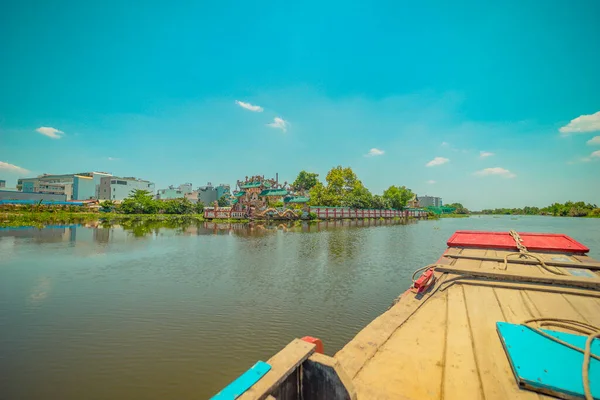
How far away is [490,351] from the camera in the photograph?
2.54m

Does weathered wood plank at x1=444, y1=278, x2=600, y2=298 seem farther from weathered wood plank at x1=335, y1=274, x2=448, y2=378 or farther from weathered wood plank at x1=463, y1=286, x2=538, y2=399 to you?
weathered wood plank at x1=335, y1=274, x2=448, y2=378

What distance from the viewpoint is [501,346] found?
2607 mm

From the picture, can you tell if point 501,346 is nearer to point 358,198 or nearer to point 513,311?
point 513,311

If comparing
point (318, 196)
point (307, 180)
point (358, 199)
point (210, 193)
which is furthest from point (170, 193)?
point (358, 199)

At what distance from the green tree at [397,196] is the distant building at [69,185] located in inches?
3404

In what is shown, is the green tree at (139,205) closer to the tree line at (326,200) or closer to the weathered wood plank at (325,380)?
the tree line at (326,200)

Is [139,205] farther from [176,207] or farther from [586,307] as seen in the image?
[586,307]

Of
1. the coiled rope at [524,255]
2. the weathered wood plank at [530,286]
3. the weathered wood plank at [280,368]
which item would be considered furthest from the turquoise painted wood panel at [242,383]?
the coiled rope at [524,255]

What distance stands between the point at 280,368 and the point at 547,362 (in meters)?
2.14

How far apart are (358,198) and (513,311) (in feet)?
183

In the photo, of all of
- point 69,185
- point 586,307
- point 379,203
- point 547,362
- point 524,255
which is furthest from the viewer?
point 69,185

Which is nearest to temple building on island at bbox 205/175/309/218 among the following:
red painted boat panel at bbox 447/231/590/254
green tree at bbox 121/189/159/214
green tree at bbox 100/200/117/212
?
green tree at bbox 121/189/159/214

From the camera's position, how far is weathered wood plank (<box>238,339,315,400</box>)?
4.90ft

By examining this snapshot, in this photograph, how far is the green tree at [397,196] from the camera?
70.7 metres
